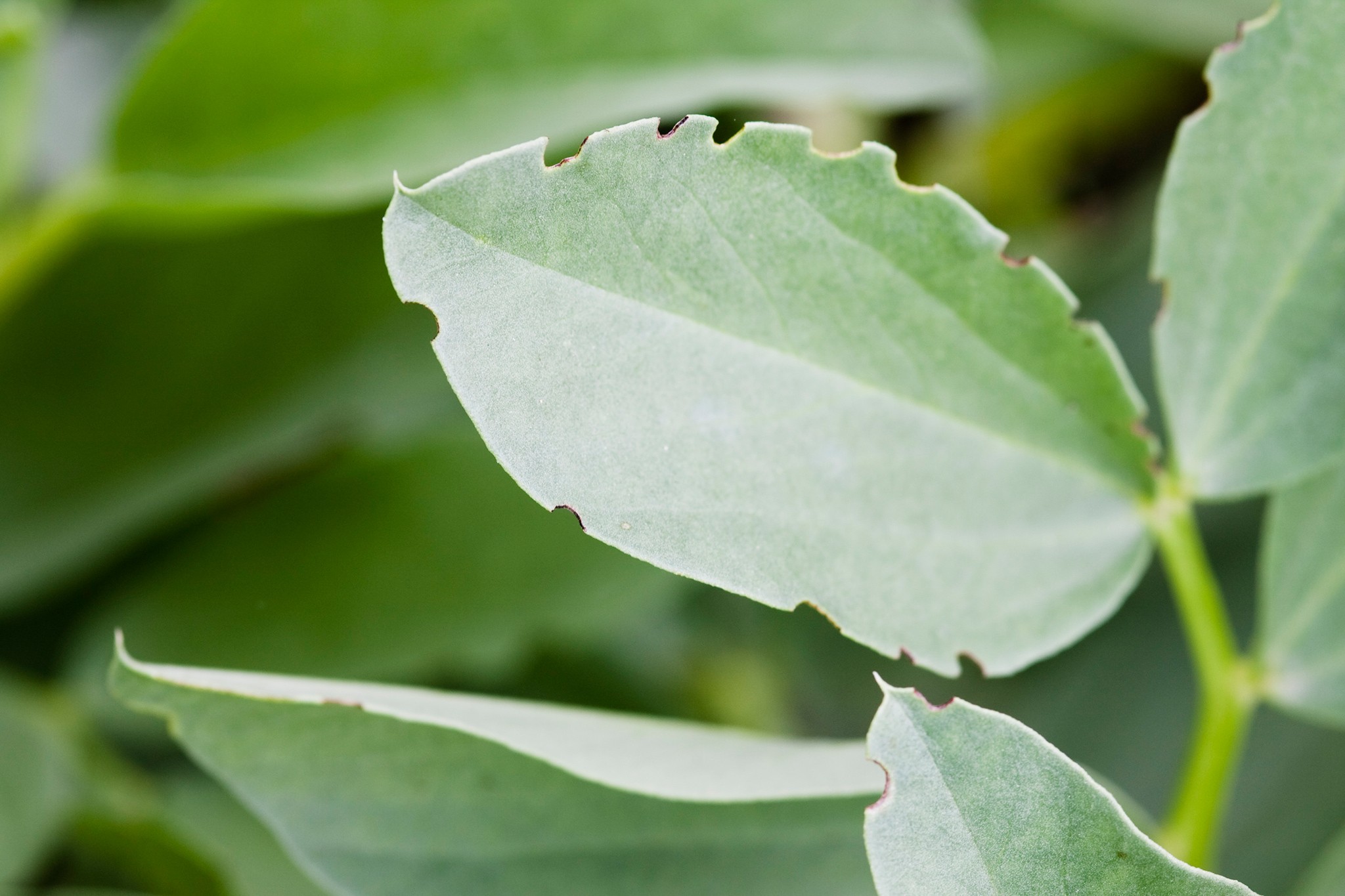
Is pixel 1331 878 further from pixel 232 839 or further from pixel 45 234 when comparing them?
pixel 45 234

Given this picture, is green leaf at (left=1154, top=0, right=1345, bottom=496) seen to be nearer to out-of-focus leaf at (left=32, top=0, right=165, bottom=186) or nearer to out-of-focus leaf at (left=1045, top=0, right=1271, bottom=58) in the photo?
out-of-focus leaf at (left=1045, top=0, right=1271, bottom=58)

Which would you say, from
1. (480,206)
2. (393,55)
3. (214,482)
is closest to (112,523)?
(214,482)

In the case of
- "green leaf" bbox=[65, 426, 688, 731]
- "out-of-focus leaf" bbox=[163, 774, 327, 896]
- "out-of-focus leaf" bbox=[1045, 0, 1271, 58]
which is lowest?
"out-of-focus leaf" bbox=[163, 774, 327, 896]

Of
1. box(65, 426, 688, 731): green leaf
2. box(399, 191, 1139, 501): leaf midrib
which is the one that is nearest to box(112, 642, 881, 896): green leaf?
box(399, 191, 1139, 501): leaf midrib

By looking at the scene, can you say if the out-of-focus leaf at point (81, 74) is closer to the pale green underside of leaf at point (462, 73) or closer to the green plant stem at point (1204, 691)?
the pale green underside of leaf at point (462, 73)

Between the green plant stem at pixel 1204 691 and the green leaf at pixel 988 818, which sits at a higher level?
the green leaf at pixel 988 818

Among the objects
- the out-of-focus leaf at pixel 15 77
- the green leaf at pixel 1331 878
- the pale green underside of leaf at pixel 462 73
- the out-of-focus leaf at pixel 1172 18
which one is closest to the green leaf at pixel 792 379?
the green leaf at pixel 1331 878

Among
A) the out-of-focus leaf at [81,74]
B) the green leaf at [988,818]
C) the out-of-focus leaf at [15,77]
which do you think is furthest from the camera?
the out-of-focus leaf at [81,74]

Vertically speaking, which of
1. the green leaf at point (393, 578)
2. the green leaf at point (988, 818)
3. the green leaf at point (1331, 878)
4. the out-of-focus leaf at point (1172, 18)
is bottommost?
the green leaf at point (393, 578)

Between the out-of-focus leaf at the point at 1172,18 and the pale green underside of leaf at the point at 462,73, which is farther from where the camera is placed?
the out-of-focus leaf at the point at 1172,18
